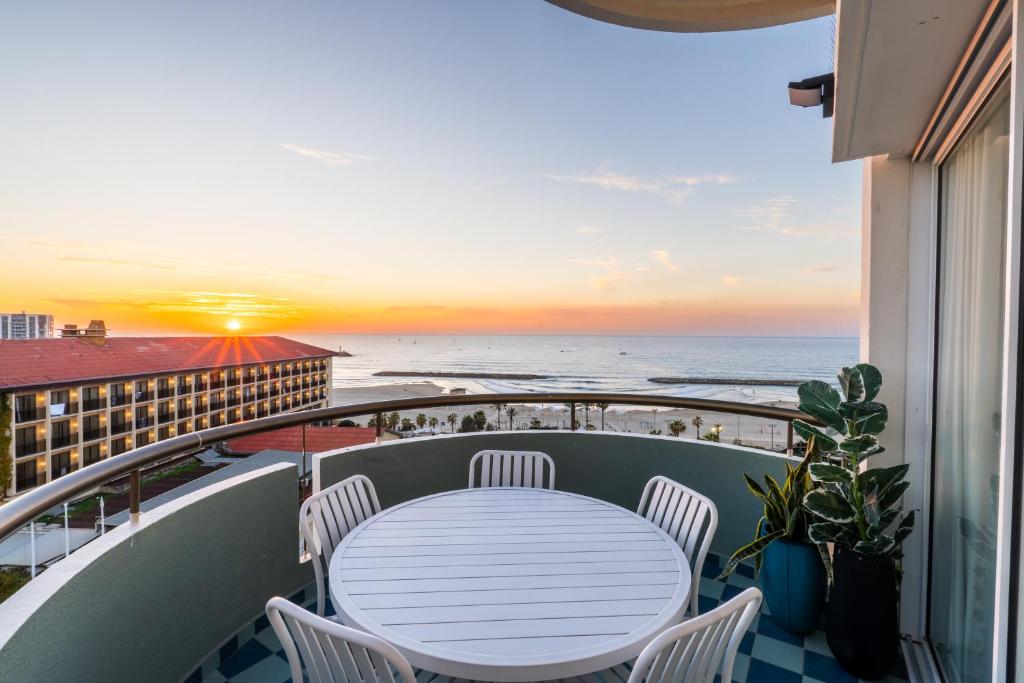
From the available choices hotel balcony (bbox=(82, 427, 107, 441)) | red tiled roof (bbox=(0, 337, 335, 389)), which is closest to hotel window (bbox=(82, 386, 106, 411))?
red tiled roof (bbox=(0, 337, 335, 389))

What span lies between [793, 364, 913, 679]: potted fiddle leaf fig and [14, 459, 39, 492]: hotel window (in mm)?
21315

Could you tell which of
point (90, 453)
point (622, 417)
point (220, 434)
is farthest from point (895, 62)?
point (90, 453)

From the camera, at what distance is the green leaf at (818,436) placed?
2.05 m

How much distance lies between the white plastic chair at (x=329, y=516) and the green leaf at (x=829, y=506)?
74.6 inches

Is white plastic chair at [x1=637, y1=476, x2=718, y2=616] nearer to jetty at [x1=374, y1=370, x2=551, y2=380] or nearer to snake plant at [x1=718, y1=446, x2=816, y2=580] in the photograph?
snake plant at [x1=718, y1=446, x2=816, y2=580]

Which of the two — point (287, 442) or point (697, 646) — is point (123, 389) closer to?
point (287, 442)

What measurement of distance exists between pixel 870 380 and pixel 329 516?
7.56 feet

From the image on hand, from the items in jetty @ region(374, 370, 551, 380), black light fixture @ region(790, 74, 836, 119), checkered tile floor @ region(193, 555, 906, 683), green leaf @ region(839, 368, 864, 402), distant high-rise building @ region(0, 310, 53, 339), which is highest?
black light fixture @ region(790, 74, 836, 119)

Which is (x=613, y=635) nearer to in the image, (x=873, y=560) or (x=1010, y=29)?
(x=873, y=560)

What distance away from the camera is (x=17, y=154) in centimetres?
690

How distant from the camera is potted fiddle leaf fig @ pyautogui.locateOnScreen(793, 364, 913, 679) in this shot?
6.23 feet

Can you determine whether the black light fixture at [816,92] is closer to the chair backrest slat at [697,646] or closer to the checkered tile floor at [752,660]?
the chair backrest slat at [697,646]

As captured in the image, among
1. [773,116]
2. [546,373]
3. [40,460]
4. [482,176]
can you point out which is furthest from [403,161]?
[546,373]

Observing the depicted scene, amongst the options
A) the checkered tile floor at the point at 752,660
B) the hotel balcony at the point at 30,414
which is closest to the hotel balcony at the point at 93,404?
the hotel balcony at the point at 30,414
